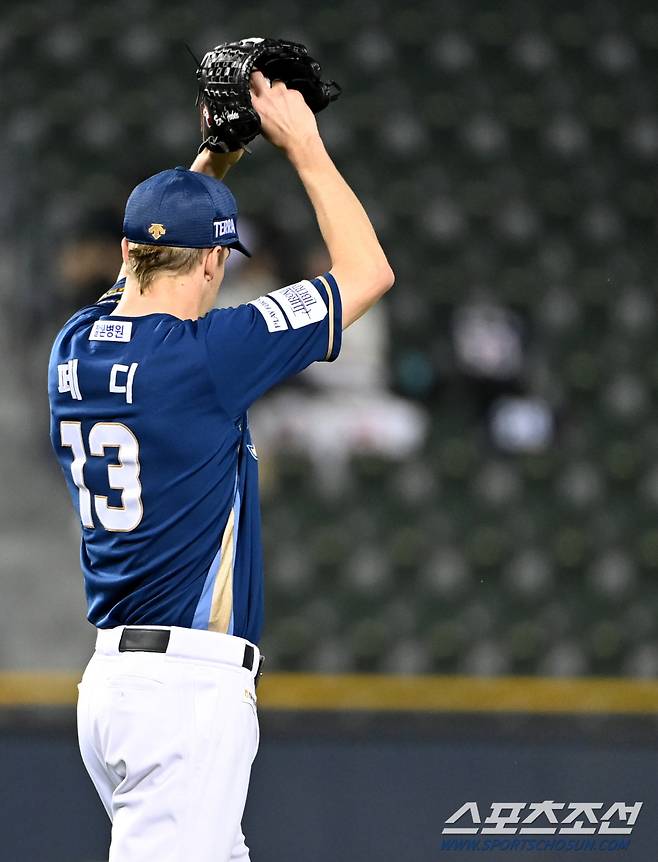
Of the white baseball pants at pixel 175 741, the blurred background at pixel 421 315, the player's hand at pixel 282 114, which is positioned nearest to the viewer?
the white baseball pants at pixel 175 741

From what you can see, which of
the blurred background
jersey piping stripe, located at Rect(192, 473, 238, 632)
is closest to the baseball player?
jersey piping stripe, located at Rect(192, 473, 238, 632)

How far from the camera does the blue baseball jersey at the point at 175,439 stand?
148 cm

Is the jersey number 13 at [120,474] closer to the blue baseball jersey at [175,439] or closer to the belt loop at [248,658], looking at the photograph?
the blue baseball jersey at [175,439]

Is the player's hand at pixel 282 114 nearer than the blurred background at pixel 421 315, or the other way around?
the player's hand at pixel 282 114

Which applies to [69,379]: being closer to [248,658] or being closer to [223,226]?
[223,226]

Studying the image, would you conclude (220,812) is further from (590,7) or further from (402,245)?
(590,7)

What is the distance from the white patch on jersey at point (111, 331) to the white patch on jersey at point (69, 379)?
0.04 metres

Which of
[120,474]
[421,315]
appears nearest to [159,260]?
[120,474]

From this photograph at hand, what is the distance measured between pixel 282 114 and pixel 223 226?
0.50 ft

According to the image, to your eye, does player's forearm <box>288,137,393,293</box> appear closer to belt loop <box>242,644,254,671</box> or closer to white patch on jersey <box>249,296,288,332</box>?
white patch on jersey <box>249,296,288,332</box>

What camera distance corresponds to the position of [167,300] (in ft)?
5.01

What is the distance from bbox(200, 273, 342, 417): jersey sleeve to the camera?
148cm

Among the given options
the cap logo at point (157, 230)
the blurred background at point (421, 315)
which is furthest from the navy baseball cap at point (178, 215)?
the blurred background at point (421, 315)

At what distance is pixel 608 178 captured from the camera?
425 centimetres
